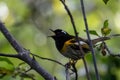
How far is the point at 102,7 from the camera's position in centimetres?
490

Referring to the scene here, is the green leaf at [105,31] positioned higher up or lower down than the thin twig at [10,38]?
higher up

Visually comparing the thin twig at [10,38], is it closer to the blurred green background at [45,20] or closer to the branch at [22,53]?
the branch at [22,53]

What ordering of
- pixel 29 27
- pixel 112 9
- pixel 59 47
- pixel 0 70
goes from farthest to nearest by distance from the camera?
pixel 29 27 < pixel 112 9 < pixel 59 47 < pixel 0 70

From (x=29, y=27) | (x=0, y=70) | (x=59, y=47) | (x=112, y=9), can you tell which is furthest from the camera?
(x=29, y=27)

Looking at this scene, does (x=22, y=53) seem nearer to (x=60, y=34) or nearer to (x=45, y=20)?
(x=60, y=34)

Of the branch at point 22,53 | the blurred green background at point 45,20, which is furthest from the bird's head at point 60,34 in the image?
the branch at point 22,53

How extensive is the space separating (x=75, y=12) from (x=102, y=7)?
322 millimetres

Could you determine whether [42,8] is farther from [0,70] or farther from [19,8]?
[0,70]

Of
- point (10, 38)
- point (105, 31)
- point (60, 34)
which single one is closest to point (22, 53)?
point (10, 38)

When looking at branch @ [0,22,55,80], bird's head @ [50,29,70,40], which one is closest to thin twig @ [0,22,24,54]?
branch @ [0,22,55,80]

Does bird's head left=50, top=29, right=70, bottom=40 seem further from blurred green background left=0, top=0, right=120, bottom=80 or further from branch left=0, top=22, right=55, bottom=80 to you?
branch left=0, top=22, right=55, bottom=80

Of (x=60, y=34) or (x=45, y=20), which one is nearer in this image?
(x=60, y=34)

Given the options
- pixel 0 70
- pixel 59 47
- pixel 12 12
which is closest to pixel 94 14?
pixel 12 12

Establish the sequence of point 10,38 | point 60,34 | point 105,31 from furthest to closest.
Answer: point 60,34 < point 105,31 < point 10,38
